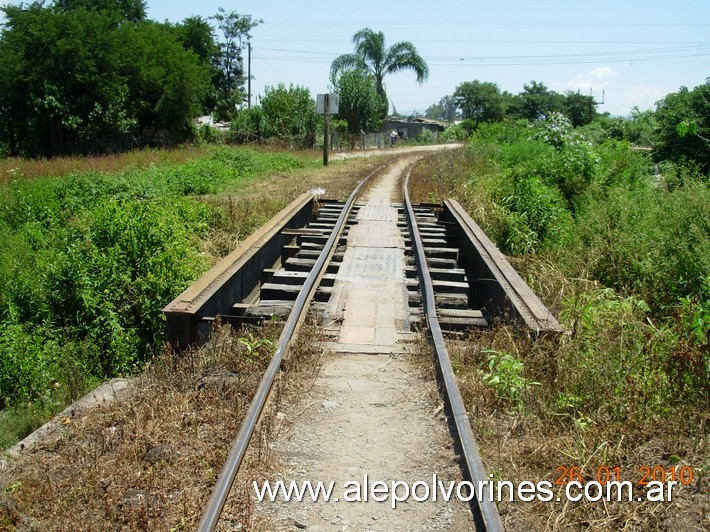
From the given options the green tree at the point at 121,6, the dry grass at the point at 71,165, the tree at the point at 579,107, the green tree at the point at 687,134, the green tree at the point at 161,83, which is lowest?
the dry grass at the point at 71,165

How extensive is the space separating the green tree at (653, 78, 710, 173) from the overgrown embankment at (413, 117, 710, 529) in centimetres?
962

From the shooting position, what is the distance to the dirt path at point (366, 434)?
3490 millimetres

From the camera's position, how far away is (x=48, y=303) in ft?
29.0

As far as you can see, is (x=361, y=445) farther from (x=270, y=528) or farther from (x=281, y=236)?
(x=281, y=236)

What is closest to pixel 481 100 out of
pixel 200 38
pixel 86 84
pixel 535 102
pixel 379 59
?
pixel 535 102

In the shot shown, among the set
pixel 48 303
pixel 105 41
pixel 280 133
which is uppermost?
pixel 105 41

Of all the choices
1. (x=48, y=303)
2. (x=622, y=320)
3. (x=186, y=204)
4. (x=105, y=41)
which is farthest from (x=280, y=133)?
(x=622, y=320)

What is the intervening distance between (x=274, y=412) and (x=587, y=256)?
6100mm

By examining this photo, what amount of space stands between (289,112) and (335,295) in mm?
34961

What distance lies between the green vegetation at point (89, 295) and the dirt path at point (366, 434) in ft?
8.63
